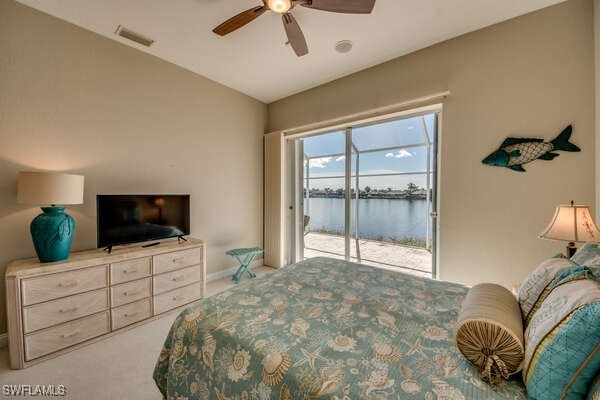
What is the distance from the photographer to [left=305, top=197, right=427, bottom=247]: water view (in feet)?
10.1

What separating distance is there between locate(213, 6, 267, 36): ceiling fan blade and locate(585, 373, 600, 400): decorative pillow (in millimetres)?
2290

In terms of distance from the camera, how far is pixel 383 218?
3.44m

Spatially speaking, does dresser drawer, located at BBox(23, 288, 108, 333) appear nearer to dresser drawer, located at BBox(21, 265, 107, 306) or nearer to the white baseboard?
dresser drawer, located at BBox(21, 265, 107, 306)

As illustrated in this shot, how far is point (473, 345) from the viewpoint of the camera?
32.8 inches

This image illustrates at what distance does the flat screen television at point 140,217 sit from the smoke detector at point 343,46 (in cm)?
234

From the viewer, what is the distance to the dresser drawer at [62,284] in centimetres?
169

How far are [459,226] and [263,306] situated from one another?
213 cm

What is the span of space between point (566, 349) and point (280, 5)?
2.16 m

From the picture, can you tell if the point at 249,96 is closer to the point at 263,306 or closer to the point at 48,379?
the point at 263,306

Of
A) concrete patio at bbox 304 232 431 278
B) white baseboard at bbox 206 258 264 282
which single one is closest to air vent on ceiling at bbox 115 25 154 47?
white baseboard at bbox 206 258 264 282

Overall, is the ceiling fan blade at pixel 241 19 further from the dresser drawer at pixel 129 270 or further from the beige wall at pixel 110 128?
the dresser drawer at pixel 129 270

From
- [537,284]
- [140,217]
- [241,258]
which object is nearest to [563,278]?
[537,284]

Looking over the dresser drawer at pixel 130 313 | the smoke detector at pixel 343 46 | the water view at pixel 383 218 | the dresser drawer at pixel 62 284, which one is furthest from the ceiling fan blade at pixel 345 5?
the dresser drawer at pixel 130 313

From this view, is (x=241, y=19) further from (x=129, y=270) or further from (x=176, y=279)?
(x=176, y=279)
